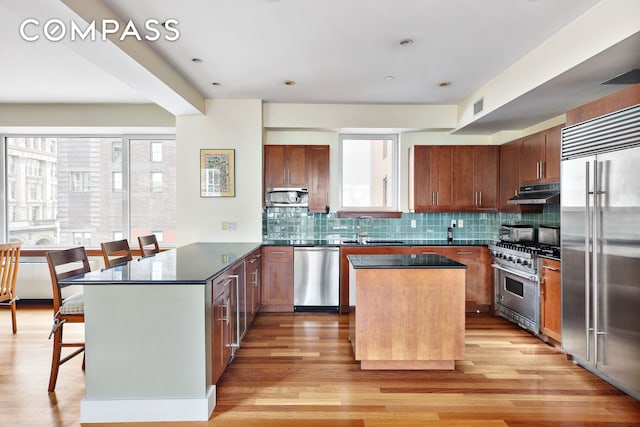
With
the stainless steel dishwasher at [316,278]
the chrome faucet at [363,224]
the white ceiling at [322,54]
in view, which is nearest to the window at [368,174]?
the chrome faucet at [363,224]

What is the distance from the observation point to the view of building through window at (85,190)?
207 inches

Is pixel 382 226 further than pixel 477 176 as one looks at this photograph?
Yes

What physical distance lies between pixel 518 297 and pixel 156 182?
16.5ft

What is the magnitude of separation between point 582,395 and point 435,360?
1.01 metres

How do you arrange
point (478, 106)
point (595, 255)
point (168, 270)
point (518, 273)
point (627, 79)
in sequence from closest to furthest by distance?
point (168, 270)
point (595, 255)
point (627, 79)
point (518, 273)
point (478, 106)

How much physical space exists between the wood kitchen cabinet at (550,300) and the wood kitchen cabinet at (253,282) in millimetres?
2985

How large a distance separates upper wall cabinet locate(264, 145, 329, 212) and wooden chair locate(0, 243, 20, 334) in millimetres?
2955

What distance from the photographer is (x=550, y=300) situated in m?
3.51

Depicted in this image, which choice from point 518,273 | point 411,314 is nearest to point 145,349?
point 411,314

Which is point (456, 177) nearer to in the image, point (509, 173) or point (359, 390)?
point (509, 173)

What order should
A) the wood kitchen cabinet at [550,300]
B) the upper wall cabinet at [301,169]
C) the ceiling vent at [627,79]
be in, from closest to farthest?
the ceiling vent at [627,79] < the wood kitchen cabinet at [550,300] < the upper wall cabinet at [301,169]

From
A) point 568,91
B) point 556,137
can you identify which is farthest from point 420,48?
point 556,137

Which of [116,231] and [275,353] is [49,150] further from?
[275,353]

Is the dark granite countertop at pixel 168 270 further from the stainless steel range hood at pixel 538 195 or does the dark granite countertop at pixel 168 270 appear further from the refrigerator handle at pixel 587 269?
the stainless steel range hood at pixel 538 195
